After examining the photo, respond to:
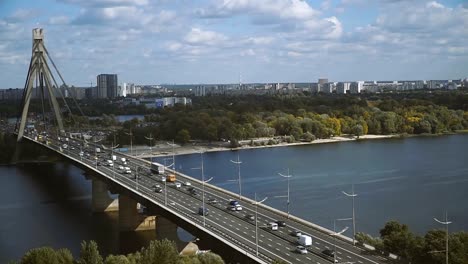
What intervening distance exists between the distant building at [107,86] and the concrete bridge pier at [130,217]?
55.3 metres

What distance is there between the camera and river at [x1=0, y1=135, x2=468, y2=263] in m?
10.0

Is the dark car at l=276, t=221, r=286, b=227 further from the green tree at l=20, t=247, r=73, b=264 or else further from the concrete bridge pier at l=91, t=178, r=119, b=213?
the concrete bridge pier at l=91, t=178, r=119, b=213

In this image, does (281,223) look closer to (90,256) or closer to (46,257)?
(90,256)

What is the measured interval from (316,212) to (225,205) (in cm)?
206

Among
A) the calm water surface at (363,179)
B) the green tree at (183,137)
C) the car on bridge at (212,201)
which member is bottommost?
the calm water surface at (363,179)

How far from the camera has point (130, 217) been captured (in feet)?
35.0

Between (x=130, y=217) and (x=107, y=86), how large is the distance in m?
56.6

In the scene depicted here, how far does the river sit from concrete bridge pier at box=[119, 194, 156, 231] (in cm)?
21

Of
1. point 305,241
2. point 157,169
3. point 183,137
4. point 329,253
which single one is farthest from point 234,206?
point 183,137

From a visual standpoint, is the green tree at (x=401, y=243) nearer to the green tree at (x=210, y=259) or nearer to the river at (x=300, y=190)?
the green tree at (x=210, y=259)

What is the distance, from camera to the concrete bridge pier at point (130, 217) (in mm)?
10672

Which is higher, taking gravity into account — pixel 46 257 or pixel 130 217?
pixel 46 257

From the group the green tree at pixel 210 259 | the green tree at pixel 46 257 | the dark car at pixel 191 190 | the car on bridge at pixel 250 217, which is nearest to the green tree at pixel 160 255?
the green tree at pixel 210 259

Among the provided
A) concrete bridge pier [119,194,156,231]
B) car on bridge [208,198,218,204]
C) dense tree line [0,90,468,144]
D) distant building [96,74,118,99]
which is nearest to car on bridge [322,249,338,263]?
car on bridge [208,198,218,204]
